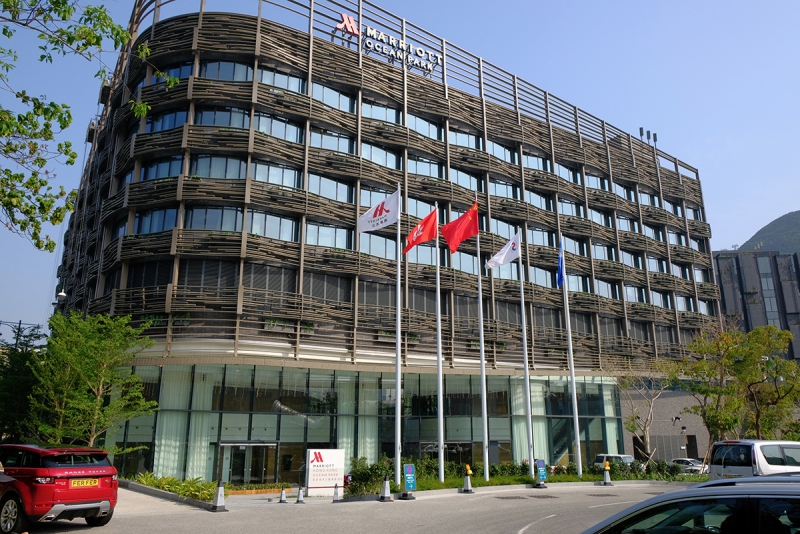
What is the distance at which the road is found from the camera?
14.9 meters

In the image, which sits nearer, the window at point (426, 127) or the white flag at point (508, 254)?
the white flag at point (508, 254)

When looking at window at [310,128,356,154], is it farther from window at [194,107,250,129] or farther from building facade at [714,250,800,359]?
building facade at [714,250,800,359]

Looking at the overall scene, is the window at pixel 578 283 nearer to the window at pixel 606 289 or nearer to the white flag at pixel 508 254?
the window at pixel 606 289

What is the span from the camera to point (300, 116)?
35812 mm

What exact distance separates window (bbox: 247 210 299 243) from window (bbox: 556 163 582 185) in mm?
26307

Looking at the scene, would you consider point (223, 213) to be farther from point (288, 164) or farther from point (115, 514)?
point (115, 514)

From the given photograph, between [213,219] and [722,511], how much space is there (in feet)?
102

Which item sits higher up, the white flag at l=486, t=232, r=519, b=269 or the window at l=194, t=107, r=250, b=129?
the window at l=194, t=107, r=250, b=129

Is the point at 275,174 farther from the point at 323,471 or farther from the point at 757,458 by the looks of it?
the point at 757,458

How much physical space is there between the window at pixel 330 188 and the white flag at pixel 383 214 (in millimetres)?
10079

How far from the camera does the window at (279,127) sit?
3478cm

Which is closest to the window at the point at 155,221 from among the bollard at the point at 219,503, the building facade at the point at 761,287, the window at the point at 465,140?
the bollard at the point at 219,503

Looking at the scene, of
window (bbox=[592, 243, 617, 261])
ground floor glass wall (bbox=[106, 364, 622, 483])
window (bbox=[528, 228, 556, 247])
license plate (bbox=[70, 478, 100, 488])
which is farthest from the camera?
window (bbox=[592, 243, 617, 261])

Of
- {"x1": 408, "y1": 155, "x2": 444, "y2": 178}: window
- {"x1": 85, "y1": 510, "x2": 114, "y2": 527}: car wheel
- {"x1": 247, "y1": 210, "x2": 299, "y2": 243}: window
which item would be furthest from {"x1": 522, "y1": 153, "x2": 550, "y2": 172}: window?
{"x1": 85, "y1": 510, "x2": 114, "y2": 527}: car wheel
